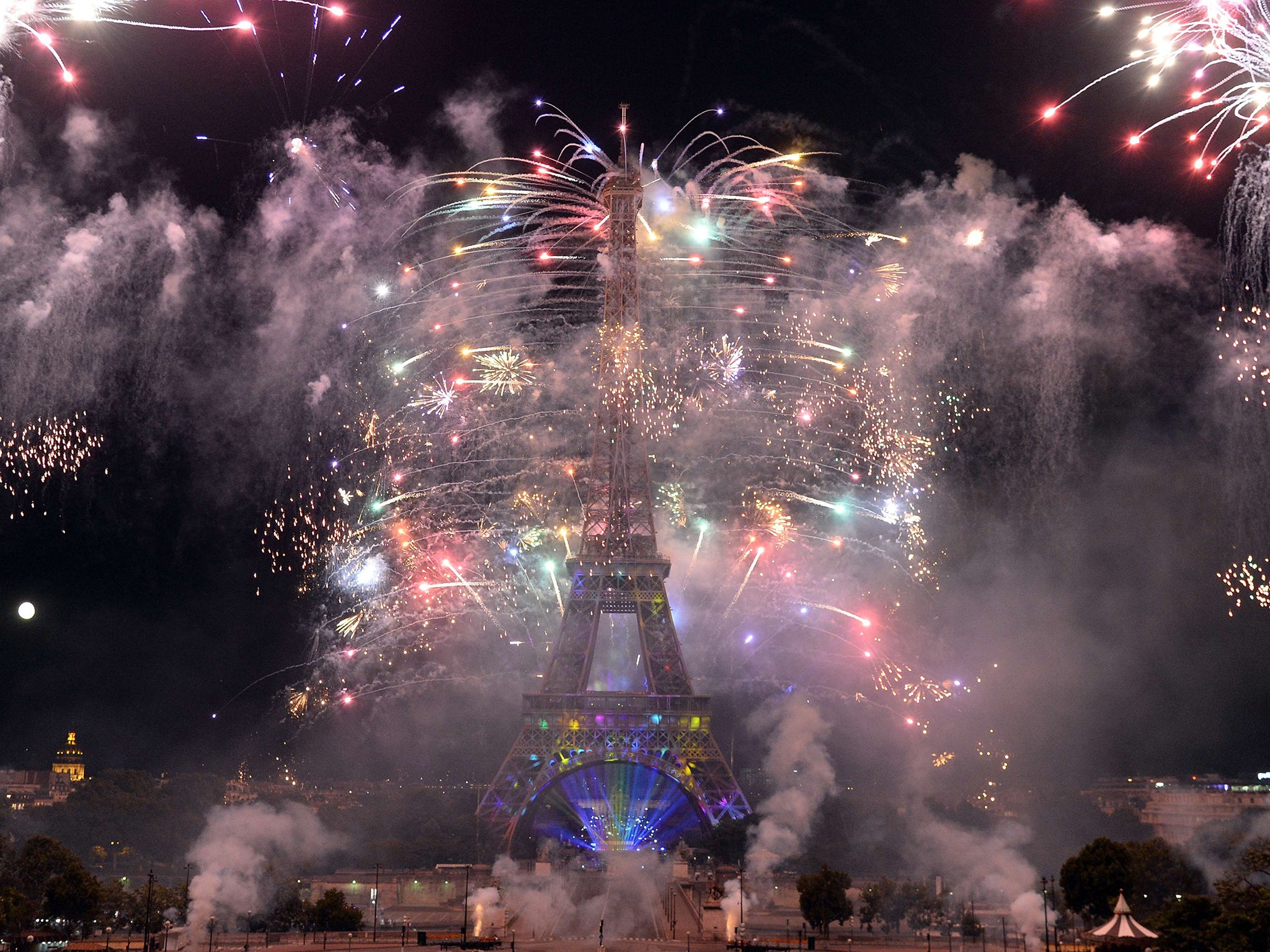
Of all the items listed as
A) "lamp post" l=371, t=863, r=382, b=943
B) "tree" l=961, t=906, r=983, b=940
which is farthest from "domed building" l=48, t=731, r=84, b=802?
"tree" l=961, t=906, r=983, b=940

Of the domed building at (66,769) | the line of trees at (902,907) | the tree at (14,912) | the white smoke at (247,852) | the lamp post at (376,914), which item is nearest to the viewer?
the tree at (14,912)

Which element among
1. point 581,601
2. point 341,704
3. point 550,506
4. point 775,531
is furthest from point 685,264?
point 341,704

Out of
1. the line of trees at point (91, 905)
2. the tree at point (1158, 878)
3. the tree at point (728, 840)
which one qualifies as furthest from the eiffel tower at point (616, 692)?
the tree at point (1158, 878)

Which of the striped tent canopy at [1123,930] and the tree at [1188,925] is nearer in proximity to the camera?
the tree at [1188,925]

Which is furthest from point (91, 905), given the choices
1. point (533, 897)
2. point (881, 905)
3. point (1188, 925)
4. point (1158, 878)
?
point (1158, 878)

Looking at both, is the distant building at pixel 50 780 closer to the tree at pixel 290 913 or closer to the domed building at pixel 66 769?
the domed building at pixel 66 769

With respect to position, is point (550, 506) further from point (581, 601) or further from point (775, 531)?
point (775, 531)
